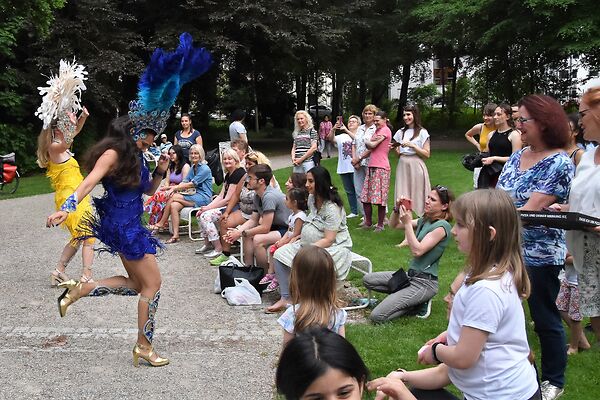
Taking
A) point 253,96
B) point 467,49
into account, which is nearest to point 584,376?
point 467,49

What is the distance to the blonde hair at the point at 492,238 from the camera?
2717 mm

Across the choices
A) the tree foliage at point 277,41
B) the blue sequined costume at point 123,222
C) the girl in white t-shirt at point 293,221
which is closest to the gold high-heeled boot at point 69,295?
the blue sequined costume at point 123,222

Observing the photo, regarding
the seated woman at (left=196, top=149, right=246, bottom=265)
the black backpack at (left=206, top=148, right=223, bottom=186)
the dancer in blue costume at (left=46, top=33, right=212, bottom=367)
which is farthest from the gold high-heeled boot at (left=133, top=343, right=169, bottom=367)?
the black backpack at (left=206, top=148, right=223, bottom=186)

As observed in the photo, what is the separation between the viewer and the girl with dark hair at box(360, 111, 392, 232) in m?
9.88

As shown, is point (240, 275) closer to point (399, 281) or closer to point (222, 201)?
point (399, 281)

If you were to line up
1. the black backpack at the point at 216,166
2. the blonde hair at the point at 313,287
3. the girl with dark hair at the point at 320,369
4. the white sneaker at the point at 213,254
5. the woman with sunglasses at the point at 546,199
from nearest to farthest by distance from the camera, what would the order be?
1. the girl with dark hair at the point at 320,369
2. the blonde hair at the point at 313,287
3. the woman with sunglasses at the point at 546,199
4. the white sneaker at the point at 213,254
5. the black backpack at the point at 216,166

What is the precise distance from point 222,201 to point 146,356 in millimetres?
4388

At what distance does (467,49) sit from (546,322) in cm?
2433

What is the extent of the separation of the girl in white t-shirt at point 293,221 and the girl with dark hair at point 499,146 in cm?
197

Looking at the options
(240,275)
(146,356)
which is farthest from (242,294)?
(146,356)

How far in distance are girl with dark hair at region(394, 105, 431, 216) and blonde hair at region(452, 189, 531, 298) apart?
683 centimetres

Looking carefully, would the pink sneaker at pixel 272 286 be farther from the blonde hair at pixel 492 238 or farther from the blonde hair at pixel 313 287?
the blonde hair at pixel 492 238

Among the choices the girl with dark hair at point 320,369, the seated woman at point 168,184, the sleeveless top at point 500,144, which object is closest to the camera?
the girl with dark hair at point 320,369

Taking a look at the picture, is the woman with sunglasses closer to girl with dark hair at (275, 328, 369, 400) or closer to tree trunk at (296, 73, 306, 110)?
girl with dark hair at (275, 328, 369, 400)
